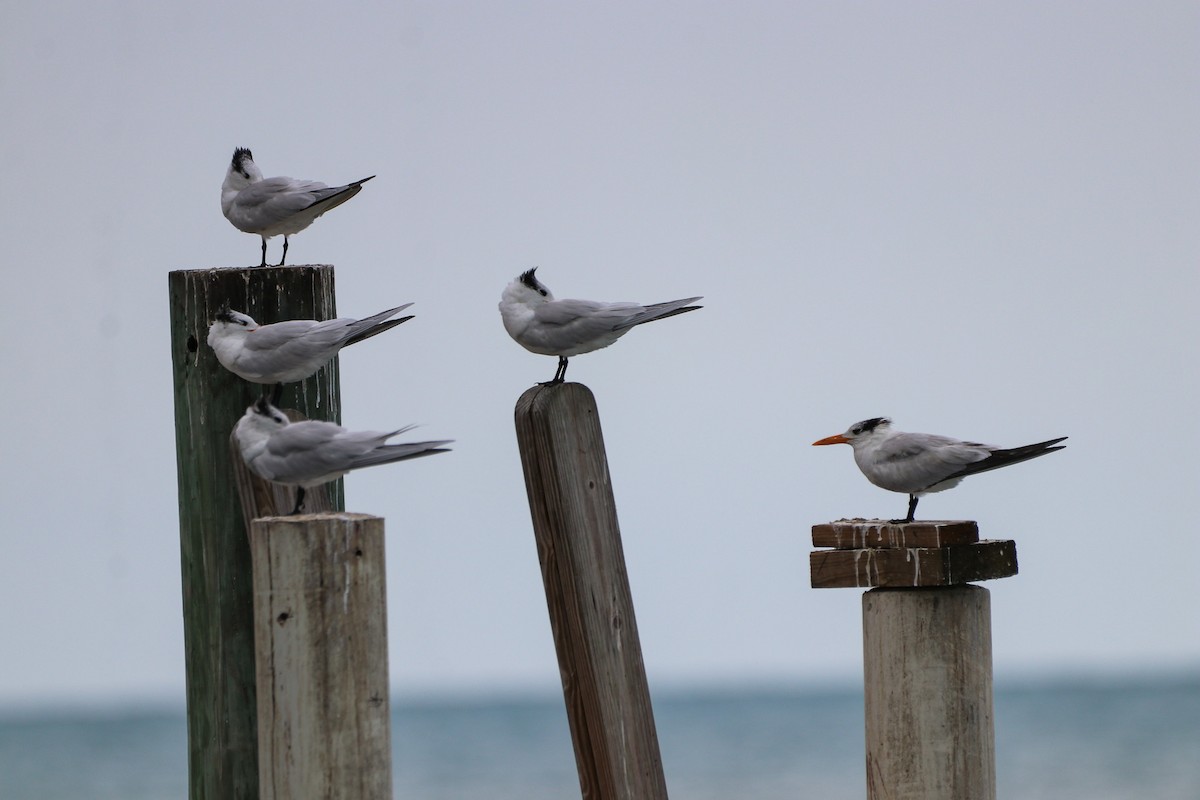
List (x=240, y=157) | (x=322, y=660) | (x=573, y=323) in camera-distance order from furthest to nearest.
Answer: (x=240, y=157), (x=573, y=323), (x=322, y=660)

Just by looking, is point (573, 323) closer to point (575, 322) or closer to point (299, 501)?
point (575, 322)

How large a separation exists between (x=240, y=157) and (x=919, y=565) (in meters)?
4.06

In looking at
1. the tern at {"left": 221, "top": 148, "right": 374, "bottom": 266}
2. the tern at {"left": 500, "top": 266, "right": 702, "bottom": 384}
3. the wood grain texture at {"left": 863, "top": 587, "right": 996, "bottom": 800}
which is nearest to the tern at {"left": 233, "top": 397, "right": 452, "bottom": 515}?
the tern at {"left": 500, "top": 266, "right": 702, "bottom": 384}

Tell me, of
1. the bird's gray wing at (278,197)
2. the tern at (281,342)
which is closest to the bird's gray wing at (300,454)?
the tern at (281,342)

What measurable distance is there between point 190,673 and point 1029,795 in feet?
61.1

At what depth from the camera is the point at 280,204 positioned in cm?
708

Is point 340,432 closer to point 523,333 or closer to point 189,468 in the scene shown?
point 189,468

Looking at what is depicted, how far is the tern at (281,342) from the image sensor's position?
504 cm

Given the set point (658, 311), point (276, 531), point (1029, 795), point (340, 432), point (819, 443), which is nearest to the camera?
point (276, 531)

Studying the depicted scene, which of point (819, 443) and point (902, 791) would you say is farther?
point (819, 443)

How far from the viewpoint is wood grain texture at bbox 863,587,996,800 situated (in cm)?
509

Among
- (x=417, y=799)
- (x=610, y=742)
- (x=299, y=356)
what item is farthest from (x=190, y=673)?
(x=417, y=799)

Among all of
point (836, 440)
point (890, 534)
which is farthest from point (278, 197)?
point (890, 534)

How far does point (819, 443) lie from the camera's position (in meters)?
6.91
